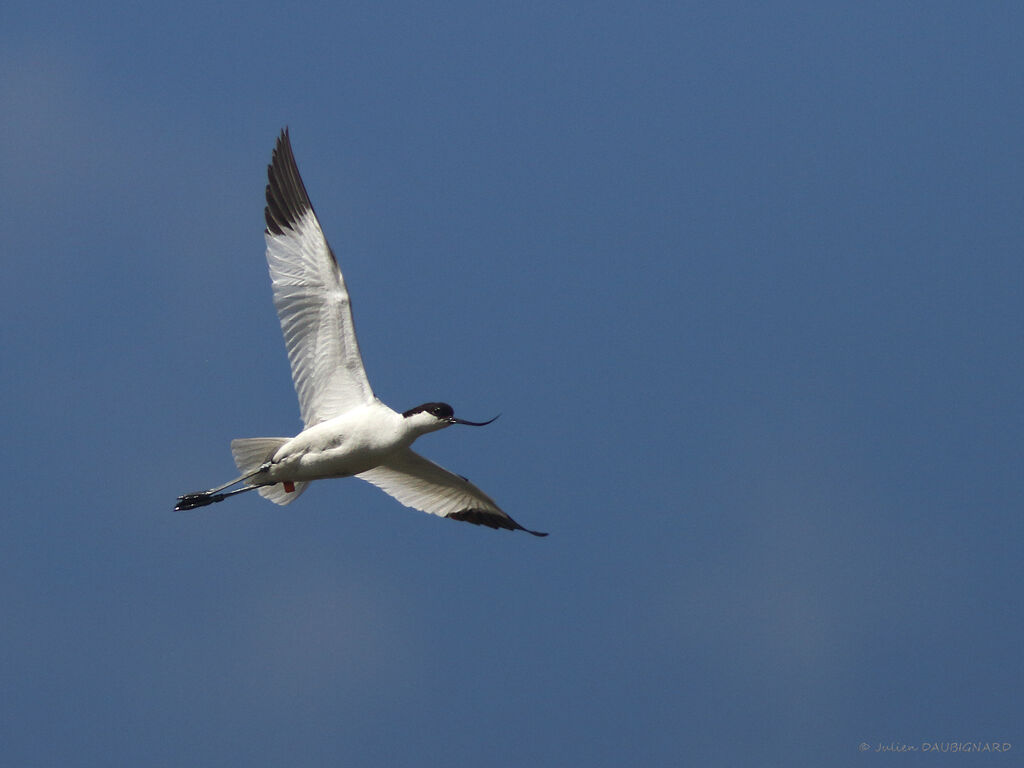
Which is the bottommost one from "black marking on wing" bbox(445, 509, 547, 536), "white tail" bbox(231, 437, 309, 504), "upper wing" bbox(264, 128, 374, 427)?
"black marking on wing" bbox(445, 509, 547, 536)

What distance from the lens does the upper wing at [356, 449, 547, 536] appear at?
14.2 metres

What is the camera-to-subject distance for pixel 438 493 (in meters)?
14.6

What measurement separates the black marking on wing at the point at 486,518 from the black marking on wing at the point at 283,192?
12.3ft

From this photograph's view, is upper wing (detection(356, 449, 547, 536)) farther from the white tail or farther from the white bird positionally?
the white tail

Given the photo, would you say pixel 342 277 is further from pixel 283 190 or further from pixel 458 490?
pixel 458 490

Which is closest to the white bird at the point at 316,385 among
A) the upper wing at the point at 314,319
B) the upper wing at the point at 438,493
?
the upper wing at the point at 314,319

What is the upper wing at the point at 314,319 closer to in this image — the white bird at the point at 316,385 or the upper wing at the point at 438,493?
the white bird at the point at 316,385

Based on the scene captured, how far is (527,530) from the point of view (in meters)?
14.5

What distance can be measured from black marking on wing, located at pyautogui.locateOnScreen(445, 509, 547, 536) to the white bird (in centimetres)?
166

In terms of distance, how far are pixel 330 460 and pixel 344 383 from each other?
762 millimetres

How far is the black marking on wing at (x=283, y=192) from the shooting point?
13.1 m

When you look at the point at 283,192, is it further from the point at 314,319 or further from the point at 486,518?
the point at 486,518

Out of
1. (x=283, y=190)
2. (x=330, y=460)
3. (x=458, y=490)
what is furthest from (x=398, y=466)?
(x=283, y=190)

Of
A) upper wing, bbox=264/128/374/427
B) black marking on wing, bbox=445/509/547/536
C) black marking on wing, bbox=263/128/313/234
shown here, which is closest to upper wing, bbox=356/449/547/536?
black marking on wing, bbox=445/509/547/536
